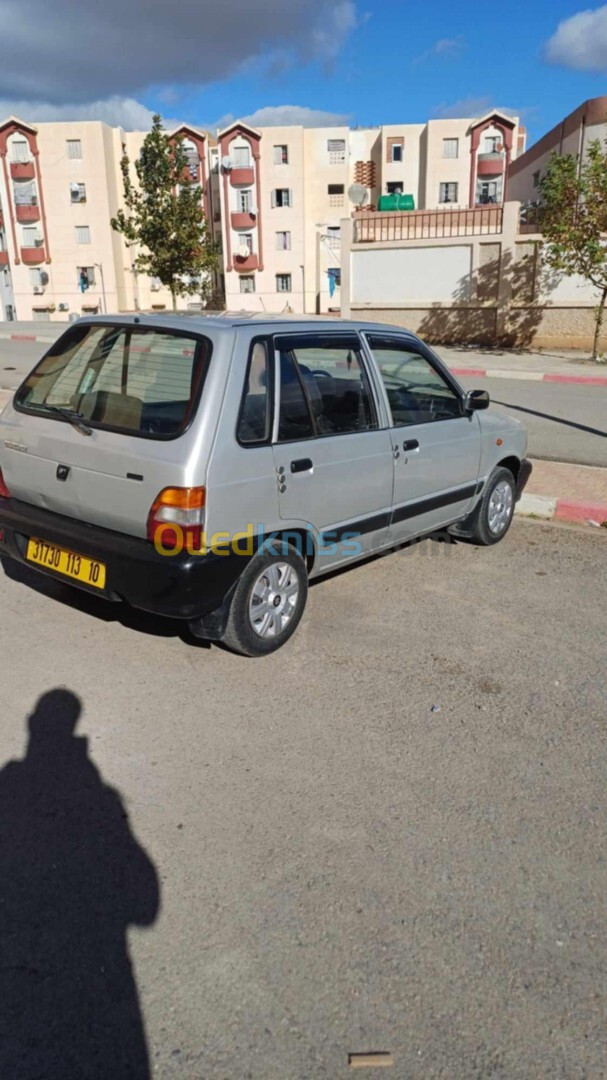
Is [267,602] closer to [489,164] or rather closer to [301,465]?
[301,465]

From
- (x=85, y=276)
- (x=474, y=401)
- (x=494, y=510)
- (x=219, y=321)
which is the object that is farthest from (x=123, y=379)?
(x=85, y=276)

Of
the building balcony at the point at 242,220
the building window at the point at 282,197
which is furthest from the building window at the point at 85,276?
the building window at the point at 282,197

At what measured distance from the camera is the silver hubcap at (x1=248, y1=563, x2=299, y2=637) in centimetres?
406

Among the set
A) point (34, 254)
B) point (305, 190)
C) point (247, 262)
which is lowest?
point (247, 262)

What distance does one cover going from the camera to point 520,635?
14.9ft

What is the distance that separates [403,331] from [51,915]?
3991 mm

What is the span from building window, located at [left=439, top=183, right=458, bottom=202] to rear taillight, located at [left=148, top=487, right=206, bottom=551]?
2133 inches

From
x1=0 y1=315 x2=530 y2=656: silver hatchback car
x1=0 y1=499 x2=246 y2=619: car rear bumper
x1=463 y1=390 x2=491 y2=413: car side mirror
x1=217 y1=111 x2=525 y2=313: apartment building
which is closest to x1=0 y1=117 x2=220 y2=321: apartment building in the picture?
x1=217 y1=111 x2=525 y2=313: apartment building

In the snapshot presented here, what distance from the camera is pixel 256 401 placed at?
3.87 meters

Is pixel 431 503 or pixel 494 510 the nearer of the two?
pixel 431 503

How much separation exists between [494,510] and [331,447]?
2.24 meters

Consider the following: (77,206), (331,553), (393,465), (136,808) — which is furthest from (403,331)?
(77,206)

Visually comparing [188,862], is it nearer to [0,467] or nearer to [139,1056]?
[139,1056]

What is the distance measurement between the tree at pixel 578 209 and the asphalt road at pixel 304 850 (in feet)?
51.3
